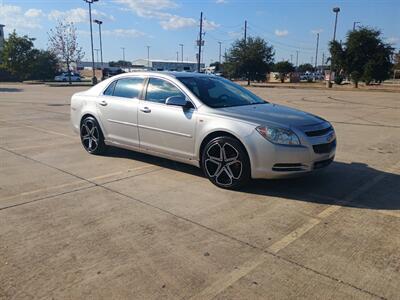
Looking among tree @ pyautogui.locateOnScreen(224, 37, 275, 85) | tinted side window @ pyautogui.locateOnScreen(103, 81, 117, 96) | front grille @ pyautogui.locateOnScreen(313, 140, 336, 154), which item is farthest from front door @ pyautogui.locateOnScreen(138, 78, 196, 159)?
tree @ pyautogui.locateOnScreen(224, 37, 275, 85)

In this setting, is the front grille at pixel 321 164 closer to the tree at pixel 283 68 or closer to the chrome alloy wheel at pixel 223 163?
the chrome alloy wheel at pixel 223 163

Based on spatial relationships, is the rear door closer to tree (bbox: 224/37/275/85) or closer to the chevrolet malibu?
the chevrolet malibu

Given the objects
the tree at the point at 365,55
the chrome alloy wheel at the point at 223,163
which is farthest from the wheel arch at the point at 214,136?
the tree at the point at 365,55

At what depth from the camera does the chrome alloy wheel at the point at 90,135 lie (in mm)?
7199

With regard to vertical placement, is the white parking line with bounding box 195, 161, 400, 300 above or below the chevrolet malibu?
below

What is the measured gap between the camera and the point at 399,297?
9.53ft

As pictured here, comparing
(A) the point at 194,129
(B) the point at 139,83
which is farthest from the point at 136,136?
(A) the point at 194,129

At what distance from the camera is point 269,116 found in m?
5.32

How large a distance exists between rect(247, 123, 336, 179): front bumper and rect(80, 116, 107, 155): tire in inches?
128

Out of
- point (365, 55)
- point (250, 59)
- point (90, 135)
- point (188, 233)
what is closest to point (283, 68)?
point (250, 59)

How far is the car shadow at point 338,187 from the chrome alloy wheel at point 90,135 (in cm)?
134

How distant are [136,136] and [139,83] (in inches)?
34.8

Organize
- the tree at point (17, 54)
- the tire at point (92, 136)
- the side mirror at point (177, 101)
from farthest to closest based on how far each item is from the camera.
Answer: the tree at point (17, 54), the tire at point (92, 136), the side mirror at point (177, 101)

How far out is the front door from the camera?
223 inches
